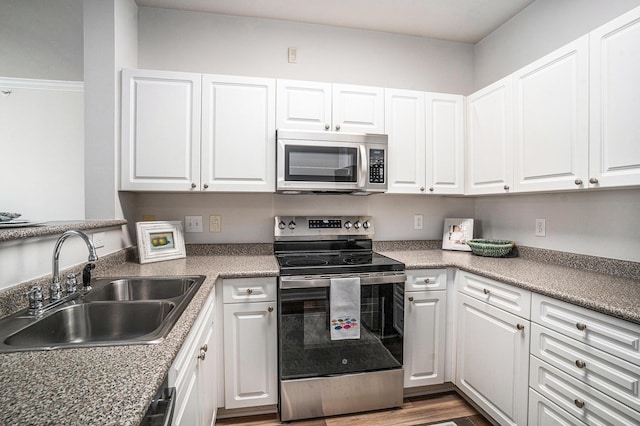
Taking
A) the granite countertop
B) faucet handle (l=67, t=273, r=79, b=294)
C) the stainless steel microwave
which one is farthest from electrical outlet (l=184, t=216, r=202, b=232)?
faucet handle (l=67, t=273, r=79, b=294)

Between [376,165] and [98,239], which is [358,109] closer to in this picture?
[376,165]

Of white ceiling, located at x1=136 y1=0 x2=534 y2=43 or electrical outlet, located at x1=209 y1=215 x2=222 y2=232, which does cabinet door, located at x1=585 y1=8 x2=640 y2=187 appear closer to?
white ceiling, located at x1=136 y1=0 x2=534 y2=43

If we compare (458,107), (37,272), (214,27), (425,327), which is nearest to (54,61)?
(214,27)

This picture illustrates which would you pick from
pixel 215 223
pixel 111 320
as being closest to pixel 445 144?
pixel 215 223

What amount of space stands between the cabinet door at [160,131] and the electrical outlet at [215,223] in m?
0.35

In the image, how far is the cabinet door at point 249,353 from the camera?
1653mm

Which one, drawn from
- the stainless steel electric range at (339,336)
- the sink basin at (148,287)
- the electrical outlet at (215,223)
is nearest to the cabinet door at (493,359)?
the stainless steel electric range at (339,336)

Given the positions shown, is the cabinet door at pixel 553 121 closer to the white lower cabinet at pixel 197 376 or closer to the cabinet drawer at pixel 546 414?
the cabinet drawer at pixel 546 414

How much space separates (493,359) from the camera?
Result: 63.5 inches

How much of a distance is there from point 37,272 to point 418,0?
252 cm

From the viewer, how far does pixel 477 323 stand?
1.73 m

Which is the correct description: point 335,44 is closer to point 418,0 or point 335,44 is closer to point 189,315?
point 418,0

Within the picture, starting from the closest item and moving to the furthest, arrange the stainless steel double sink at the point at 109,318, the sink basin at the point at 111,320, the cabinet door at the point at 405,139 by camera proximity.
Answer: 1. the stainless steel double sink at the point at 109,318
2. the sink basin at the point at 111,320
3. the cabinet door at the point at 405,139

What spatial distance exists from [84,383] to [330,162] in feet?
5.25
